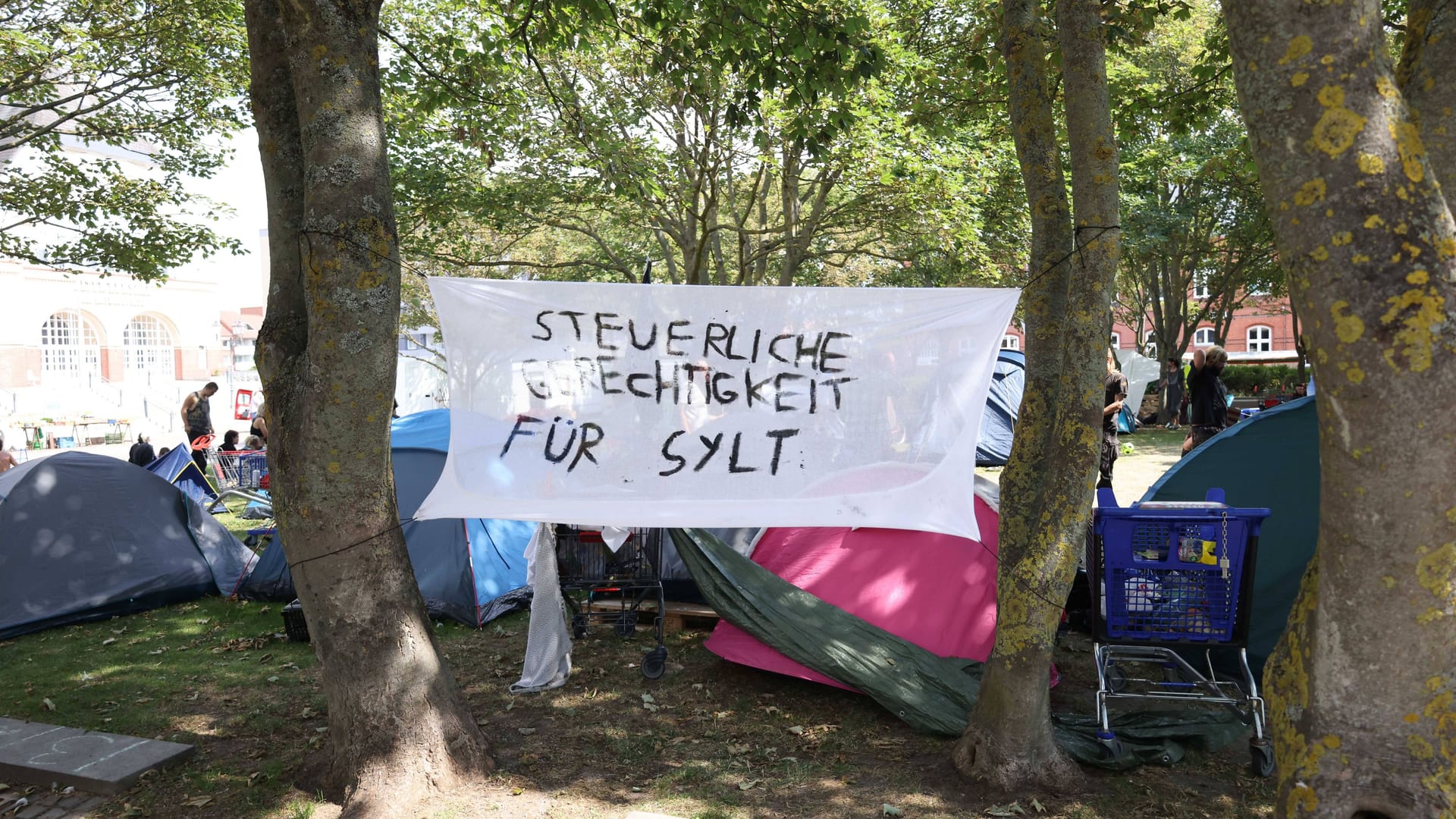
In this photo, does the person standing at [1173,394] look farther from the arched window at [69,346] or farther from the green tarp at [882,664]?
the arched window at [69,346]

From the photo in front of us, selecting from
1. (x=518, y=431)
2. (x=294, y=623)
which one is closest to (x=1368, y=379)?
(x=518, y=431)

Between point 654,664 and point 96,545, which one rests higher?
point 96,545

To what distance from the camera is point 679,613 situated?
19.9ft

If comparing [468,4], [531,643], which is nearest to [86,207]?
[468,4]

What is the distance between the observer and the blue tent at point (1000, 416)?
13867mm

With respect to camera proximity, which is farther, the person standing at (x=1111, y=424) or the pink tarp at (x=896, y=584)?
the person standing at (x=1111, y=424)

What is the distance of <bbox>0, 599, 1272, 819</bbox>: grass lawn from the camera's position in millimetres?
3711

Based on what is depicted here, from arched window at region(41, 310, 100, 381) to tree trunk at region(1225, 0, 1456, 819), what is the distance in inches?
1831

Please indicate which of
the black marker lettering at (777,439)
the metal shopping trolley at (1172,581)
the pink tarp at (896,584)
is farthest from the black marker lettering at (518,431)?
the metal shopping trolley at (1172,581)

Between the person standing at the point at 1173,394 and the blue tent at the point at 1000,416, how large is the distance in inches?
292

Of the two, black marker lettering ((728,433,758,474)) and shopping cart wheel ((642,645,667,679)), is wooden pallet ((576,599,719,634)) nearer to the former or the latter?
shopping cart wheel ((642,645,667,679))

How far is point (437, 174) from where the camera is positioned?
13398mm

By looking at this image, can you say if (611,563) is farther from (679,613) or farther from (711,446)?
(711,446)

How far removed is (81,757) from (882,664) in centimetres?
355
